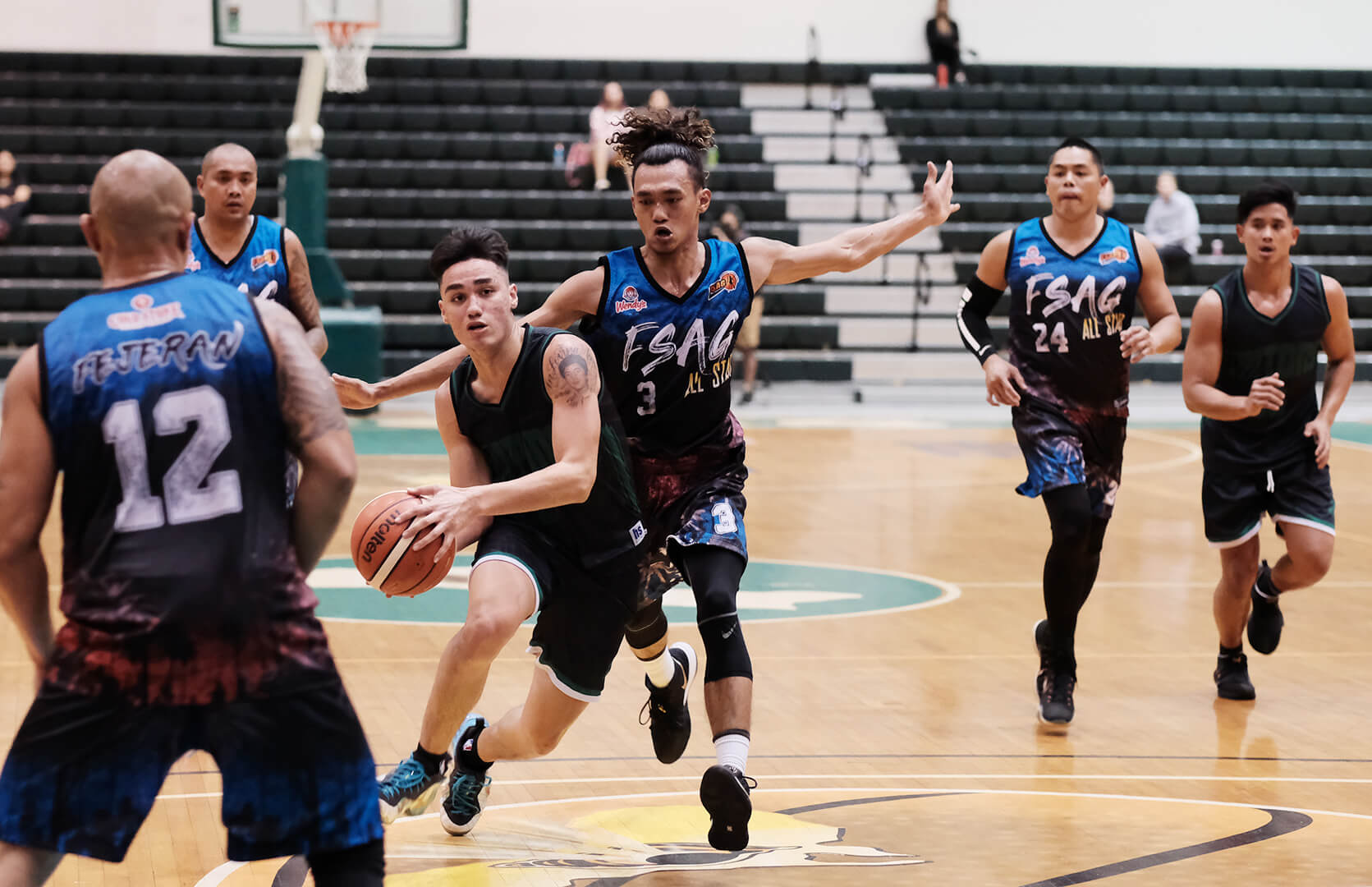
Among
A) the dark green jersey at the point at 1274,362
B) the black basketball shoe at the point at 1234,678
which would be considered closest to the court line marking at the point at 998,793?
the black basketball shoe at the point at 1234,678

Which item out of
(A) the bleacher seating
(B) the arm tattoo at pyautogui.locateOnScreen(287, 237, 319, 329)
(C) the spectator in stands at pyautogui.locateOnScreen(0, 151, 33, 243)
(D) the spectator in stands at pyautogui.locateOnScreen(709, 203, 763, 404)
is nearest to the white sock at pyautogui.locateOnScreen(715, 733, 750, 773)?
(B) the arm tattoo at pyautogui.locateOnScreen(287, 237, 319, 329)

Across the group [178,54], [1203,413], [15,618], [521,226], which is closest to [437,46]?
[521,226]

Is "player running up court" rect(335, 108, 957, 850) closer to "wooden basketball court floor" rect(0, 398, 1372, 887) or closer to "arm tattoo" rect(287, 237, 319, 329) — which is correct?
"wooden basketball court floor" rect(0, 398, 1372, 887)

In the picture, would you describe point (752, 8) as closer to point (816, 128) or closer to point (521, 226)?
point (816, 128)

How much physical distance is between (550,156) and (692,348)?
48.6 ft

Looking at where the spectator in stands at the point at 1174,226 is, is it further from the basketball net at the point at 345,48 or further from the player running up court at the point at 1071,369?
the player running up court at the point at 1071,369

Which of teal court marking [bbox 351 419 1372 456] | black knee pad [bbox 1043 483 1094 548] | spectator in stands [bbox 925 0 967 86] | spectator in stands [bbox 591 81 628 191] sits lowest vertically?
teal court marking [bbox 351 419 1372 456]

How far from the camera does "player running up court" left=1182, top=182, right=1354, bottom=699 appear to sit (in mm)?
6219

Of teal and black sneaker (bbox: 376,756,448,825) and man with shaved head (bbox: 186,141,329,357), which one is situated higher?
man with shaved head (bbox: 186,141,329,357)

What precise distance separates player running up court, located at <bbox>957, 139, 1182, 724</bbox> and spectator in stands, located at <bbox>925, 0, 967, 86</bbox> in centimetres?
1523

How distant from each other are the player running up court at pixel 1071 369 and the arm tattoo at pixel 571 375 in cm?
209

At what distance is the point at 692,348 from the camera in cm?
484

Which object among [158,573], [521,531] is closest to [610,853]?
[521,531]

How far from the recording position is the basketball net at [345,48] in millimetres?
15477
